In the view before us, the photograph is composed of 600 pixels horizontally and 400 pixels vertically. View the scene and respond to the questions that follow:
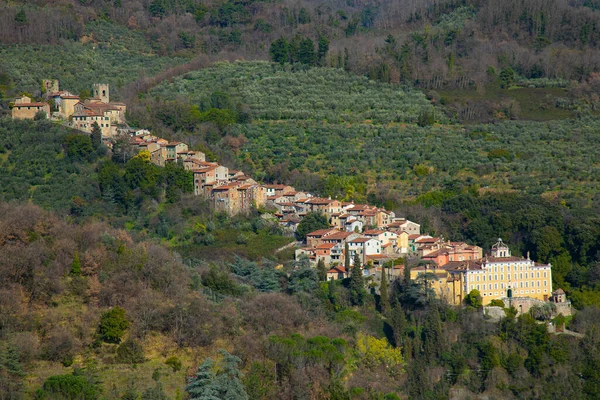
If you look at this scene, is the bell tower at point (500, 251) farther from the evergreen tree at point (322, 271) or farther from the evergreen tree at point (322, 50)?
the evergreen tree at point (322, 50)

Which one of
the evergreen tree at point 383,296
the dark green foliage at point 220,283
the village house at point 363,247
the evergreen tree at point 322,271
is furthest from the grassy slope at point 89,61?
the evergreen tree at point 383,296

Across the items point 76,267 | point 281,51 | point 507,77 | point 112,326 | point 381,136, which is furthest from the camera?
point 281,51

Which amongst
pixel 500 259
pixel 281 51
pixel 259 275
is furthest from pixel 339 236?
pixel 281 51

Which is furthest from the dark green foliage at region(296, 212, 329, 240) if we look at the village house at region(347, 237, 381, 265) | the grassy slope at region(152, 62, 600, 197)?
the grassy slope at region(152, 62, 600, 197)

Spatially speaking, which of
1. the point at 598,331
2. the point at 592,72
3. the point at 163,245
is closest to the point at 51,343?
the point at 163,245

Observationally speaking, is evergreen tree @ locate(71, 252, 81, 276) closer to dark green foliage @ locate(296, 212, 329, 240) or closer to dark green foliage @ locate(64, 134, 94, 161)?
dark green foliage @ locate(296, 212, 329, 240)

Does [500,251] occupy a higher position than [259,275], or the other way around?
[500,251]

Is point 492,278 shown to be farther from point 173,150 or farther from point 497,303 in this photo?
point 173,150

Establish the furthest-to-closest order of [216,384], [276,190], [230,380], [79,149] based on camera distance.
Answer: [79,149], [276,190], [230,380], [216,384]
